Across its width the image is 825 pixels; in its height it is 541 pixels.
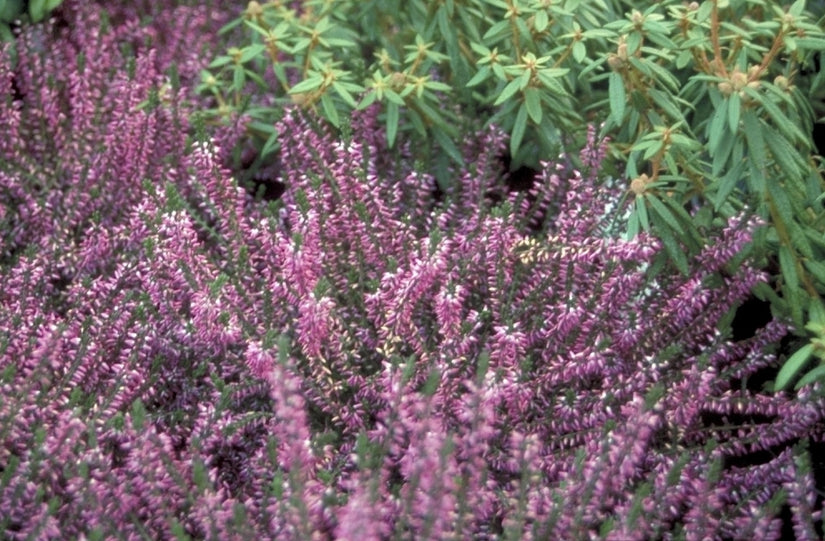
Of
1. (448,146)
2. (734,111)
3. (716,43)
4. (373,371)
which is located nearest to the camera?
(734,111)

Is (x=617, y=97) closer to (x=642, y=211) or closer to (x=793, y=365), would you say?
(x=642, y=211)

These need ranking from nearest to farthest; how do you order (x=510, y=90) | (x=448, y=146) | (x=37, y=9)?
(x=510, y=90) < (x=448, y=146) < (x=37, y=9)

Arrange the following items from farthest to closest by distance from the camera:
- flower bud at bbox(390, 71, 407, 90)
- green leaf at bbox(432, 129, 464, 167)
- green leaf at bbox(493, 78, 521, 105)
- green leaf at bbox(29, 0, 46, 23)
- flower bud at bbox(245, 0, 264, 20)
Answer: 1. green leaf at bbox(29, 0, 46, 23)
2. flower bud at bbox(245, 0, 264, 20)
3. green leaf at bbox(432, 129, 464, 167)
4. flower bud at bbox(390, 71, 407, 90)
5. green leaf at bbox(493, 78, 521, 105)

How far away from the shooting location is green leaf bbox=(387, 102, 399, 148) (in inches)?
114

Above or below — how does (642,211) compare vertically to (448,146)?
above

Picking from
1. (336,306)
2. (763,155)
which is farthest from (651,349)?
(336,306)

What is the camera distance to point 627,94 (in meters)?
2.55

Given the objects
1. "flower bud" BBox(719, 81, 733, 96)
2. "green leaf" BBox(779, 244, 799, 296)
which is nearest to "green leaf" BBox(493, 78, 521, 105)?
"flower bud" BBox(719, 81, 733, 96)

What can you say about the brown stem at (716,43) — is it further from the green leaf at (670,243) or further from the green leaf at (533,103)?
the green leaf at (533,103)

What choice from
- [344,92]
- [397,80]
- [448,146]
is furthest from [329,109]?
[448,146]

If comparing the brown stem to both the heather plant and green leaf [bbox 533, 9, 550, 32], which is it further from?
green leaf [bbox 533, 9, 550, 32]

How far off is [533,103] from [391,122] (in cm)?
43

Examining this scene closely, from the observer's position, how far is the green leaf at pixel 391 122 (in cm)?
289

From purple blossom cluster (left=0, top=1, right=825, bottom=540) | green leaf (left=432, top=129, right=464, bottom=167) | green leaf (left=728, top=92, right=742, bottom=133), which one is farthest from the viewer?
green leaf (left=432, top=129, right=464, bottom=167)
